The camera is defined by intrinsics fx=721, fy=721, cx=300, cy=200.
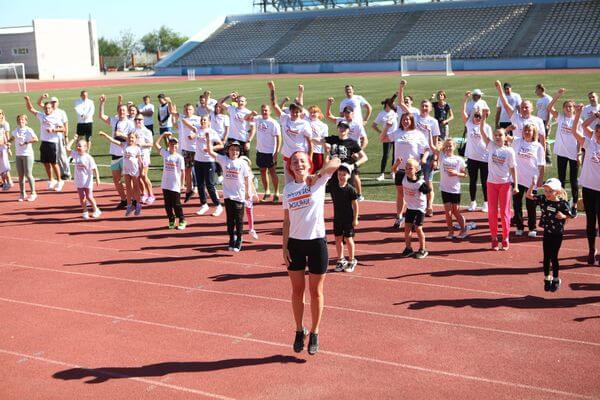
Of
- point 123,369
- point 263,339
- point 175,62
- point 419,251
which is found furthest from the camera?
point 175,62

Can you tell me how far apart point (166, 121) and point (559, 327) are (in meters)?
13.7

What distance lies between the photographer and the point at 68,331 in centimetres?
857

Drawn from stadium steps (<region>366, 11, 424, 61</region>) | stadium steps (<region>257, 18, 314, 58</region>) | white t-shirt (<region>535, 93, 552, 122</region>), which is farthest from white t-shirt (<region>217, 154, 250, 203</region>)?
stadium steps (<region>257, 18, 314, 58</region>)

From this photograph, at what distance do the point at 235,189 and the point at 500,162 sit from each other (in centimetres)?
422

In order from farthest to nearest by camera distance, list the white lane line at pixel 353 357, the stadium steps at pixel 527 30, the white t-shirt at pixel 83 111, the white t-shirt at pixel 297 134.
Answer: the stadium steps at pixel 527 30 → the white t-shirt at pixel 83 111 → the white t-shirt at pixel 297 134 → the white lane line at pixel 353 357

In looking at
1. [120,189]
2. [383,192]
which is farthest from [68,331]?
[383,192]

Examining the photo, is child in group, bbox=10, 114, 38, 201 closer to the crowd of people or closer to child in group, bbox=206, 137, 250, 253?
the crowd of people

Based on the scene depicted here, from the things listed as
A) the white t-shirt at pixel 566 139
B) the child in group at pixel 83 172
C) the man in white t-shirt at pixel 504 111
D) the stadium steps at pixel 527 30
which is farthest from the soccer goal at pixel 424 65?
the child in group at pixel 83 172

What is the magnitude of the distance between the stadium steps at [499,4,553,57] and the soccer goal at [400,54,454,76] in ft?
25.7

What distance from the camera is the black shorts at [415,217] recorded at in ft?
36.2

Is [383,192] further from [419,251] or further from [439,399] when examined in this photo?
[439,399]

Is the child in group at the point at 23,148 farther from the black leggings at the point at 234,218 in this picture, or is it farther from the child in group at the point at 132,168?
the black leggings at the point at 234,218

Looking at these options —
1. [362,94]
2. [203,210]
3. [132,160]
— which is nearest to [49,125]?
[132,160]

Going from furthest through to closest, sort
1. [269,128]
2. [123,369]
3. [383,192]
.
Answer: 1. [383,192]
2. [269,128]
3. [123,369]
